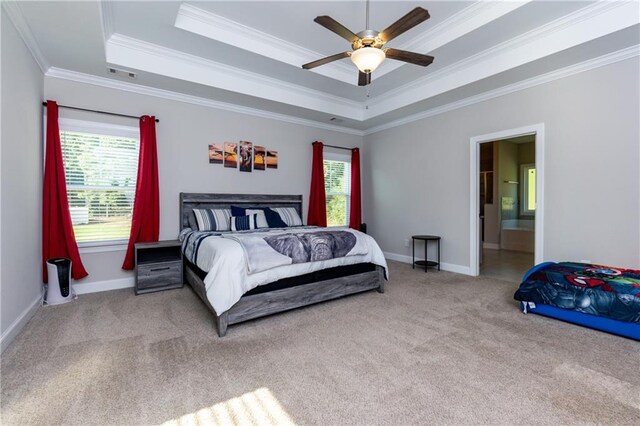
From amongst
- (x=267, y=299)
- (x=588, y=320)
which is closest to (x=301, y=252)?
(x=267, y=299)

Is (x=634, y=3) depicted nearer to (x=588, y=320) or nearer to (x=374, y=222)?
(x=588, y=320)

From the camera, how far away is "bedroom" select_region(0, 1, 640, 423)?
1850 millimetres

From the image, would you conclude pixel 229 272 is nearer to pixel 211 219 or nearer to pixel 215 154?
pixel 211 219

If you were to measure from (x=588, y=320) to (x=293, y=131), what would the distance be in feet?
15.9

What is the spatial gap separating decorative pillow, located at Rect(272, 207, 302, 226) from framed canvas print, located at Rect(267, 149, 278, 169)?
817 millimetres

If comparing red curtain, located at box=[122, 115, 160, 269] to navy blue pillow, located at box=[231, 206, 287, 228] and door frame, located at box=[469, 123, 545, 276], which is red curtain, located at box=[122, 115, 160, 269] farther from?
door frame, located at box=[469, 123, 545, 276]

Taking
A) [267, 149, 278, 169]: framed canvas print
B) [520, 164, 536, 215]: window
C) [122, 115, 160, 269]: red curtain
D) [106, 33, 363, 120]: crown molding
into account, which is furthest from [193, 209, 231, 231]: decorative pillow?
[520, 164, 536, 215]: window

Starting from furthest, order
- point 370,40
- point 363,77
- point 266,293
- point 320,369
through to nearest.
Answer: point 363,77 → point 266,293 → point 370,40 → point 320,369

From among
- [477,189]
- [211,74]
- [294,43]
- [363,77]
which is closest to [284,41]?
[294,43]

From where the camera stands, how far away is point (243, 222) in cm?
437

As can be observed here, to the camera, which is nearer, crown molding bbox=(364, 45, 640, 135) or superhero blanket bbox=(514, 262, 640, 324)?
superhero blanket bbox=(514, 262, 640, 324)

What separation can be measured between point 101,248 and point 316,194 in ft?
11.3

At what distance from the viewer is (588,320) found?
264 cm

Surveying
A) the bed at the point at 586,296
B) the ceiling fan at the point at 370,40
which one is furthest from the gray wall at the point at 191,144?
the bed at the point at 586,296
